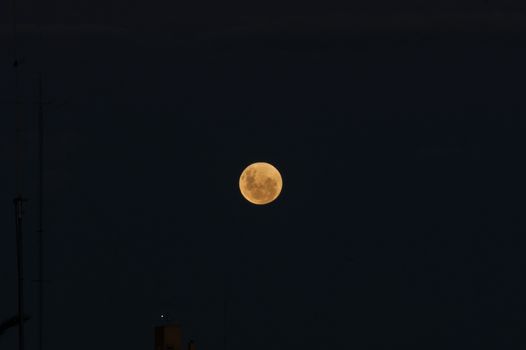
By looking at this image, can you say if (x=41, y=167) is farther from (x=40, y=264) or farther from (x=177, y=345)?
(x=177, y=345)

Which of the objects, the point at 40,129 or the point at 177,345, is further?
the point at 40,129

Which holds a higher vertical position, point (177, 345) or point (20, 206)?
point (20, 206)

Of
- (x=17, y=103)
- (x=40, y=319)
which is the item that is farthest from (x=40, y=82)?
(x=40, y=319)

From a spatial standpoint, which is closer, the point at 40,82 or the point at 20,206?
the point at 20,206

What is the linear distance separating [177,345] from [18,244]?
696 centimetres

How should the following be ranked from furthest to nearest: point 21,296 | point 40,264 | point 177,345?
point 40,264 < point 21,296 < point 177,345

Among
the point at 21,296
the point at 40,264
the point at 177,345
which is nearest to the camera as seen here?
the point at 177,345

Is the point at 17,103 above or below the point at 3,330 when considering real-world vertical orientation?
above

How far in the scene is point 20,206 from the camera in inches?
1672

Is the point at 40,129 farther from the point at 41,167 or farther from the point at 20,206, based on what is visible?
the point at 20,206

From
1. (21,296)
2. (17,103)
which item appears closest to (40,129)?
(17,103)

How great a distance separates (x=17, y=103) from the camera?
143ft

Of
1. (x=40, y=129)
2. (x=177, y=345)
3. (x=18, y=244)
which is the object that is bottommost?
(x=177, y=345)

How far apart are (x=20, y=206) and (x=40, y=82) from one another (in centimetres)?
846
